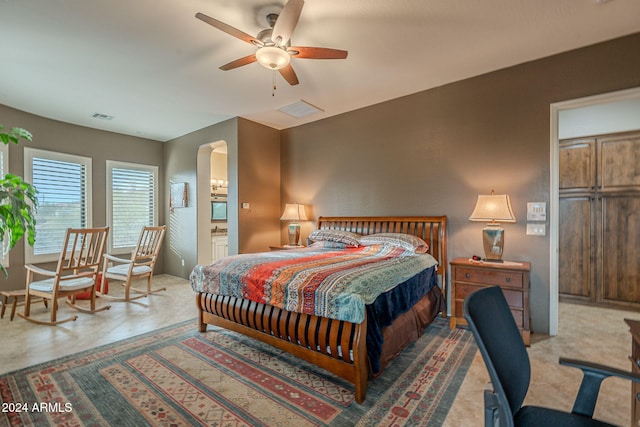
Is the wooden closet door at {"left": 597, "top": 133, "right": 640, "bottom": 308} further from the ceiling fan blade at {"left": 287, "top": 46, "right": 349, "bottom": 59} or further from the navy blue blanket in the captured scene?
the ceiling fan blade at {"left": 287, "top": 46, "right": 349, "bottom": 59}

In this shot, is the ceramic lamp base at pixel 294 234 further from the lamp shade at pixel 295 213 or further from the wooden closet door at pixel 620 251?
the wooden closet door at pixel 620 251

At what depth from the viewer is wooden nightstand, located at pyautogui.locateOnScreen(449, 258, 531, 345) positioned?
9.34ft

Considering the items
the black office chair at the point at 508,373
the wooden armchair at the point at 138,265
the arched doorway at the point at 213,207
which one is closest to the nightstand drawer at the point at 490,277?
the black office chair at the point at 508,373

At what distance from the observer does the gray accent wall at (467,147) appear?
10.0 ft

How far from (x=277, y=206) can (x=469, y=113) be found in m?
3.50

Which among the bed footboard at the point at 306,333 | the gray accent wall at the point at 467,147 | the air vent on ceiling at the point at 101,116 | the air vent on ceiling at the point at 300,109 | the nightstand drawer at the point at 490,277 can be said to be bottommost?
the bed footboard at the point at 306,333

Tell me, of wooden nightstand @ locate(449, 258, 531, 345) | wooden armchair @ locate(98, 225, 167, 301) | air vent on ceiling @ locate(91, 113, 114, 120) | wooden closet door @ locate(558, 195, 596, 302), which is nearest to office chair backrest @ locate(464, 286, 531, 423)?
wooden nightstand @ locate(449, 258, 531, 345)

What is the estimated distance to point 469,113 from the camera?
3.62 m

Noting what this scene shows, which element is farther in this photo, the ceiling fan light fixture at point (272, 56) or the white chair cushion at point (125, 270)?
the white chair cushion at point (125, 270)

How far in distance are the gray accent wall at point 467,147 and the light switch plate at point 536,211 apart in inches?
2.7

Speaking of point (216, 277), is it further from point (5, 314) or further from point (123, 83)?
point (5, 314)

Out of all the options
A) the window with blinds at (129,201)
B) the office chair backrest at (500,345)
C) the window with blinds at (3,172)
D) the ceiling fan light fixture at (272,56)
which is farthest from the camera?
the window with blinds at (129,201)

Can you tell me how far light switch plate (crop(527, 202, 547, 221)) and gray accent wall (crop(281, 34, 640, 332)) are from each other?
7 cm

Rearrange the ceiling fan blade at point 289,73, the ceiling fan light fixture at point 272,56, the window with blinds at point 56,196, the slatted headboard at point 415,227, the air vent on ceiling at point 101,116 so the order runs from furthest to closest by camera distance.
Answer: the air vent on ceiling at point 101,116 < the window with blinds at point 56,196 < the slatted headboard at point 415,227 < the ceiling fan blade at point 289,73 < the ceiling fan light fixture at point 272,56
